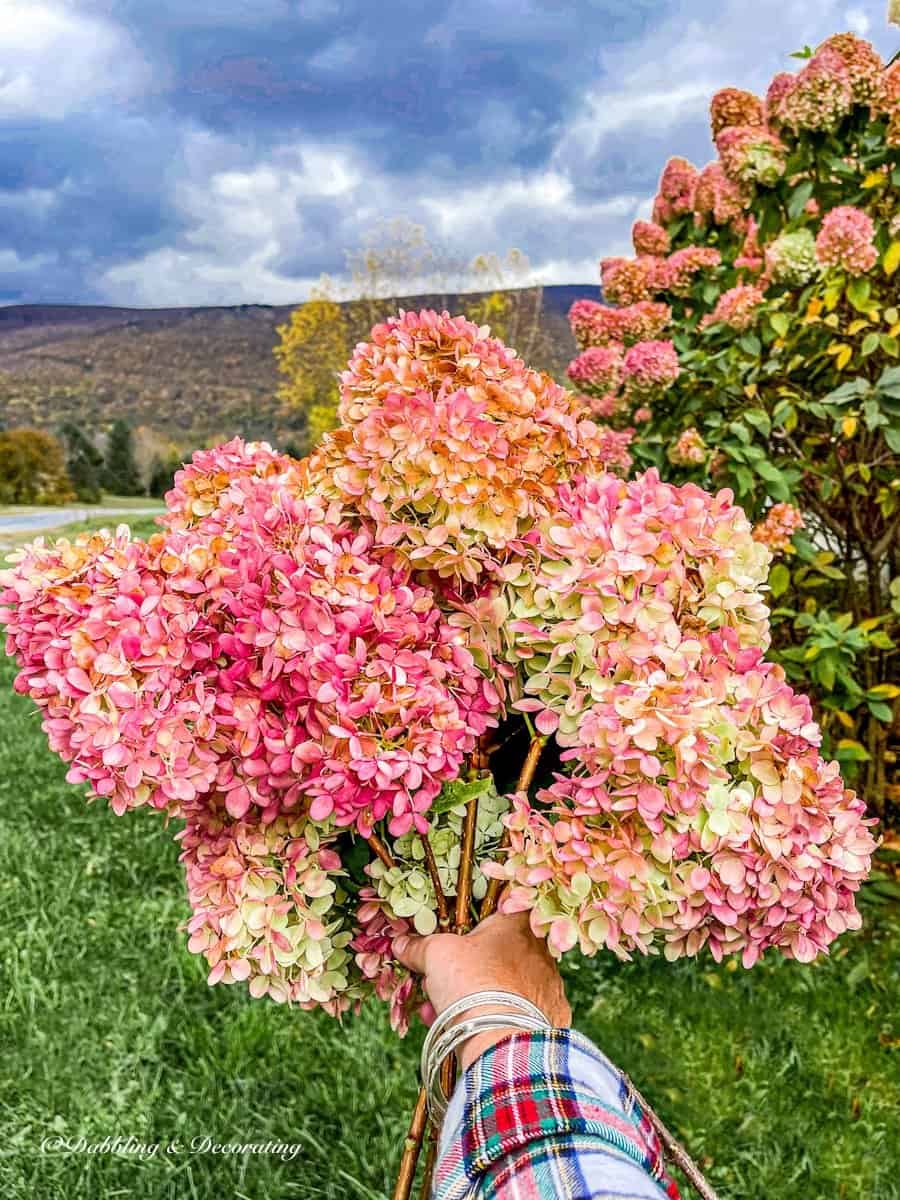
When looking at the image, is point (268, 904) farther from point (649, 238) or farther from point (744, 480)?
point (649, 238)

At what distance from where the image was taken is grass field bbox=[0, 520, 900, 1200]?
5.78 feet

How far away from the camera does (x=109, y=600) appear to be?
763 millimetres

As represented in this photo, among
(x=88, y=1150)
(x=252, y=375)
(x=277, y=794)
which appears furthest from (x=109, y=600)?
(x=252, y=375)

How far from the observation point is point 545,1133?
2.06ft

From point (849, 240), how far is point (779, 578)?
0.76 metres

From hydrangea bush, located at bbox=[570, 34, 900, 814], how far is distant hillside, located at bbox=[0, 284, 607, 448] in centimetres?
972

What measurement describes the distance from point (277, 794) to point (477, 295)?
10.6 meters

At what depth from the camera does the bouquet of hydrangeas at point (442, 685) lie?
0.72m

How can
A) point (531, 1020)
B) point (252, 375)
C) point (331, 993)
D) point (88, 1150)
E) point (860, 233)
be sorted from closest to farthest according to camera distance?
point (531, 1020), point (331, 993), point (88, 1150), point (860, 233), point (252, 375)

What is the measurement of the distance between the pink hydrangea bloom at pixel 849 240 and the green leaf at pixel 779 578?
0.67m

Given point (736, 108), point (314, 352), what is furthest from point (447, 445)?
point (314, 352)

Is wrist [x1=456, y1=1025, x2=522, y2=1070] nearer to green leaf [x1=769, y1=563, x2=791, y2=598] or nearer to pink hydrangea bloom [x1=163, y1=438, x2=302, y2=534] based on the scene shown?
pink hydrangea bloom [x1=163, y1=438, x2=302, y2=534]

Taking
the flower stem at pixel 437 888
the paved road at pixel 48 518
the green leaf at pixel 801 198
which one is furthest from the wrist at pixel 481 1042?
the paved road at pixel 48 518

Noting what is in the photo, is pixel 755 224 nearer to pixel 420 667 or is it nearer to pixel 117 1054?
pixel 420 667
